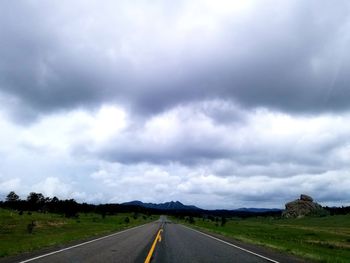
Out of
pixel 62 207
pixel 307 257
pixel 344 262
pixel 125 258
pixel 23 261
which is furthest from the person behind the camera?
pixel 62 207

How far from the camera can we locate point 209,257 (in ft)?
56.4

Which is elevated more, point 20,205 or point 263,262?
point 20,205

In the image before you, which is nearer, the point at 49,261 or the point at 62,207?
the point at 49,261

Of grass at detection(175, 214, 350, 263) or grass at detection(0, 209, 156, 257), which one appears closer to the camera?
grass at detection(0, 209, 156, 257)

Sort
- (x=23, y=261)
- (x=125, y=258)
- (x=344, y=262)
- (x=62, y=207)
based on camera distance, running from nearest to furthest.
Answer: (x=23, y=261) → (x=125, y=258) → (x=344, y=262) → (x=62, y=207)

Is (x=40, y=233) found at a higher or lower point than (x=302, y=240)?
lower

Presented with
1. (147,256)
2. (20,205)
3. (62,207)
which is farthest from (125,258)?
(20,205)

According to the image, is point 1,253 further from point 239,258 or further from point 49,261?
point 239,258

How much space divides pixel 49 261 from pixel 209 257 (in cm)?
646

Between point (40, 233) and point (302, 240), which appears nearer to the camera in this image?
point (40, 233)

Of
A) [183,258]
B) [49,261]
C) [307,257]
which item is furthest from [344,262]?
[49,261]

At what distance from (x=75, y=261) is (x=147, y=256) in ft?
10.4

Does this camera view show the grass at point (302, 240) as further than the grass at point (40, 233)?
Yes

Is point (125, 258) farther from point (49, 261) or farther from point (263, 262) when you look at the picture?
point (263, 262)
